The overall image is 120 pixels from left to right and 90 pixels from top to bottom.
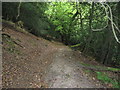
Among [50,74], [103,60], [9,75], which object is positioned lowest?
[103,60]

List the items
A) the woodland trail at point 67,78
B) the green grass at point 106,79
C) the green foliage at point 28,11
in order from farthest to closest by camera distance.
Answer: the green foliage at point 28,11 → the green grass at point 106,79 → the woodland trail at point 67,78

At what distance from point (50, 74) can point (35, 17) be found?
8909mm

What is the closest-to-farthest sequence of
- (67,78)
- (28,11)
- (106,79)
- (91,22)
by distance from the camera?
(67,78) → (106,79) → (91,22) → (28,11)

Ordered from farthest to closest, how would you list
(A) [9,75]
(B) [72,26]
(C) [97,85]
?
(B) [72,26]
(C) [97,85]
(A) [9,75]

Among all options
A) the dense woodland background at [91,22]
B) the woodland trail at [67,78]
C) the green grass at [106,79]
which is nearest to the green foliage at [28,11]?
the dense woodland background at [91,22]

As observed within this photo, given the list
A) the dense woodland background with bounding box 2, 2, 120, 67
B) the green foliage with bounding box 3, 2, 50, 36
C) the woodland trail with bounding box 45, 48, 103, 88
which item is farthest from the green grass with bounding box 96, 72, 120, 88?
the green foliage with bounding box 3, 2, 50, 36

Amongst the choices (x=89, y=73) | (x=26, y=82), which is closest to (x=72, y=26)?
(x=89, y=73)

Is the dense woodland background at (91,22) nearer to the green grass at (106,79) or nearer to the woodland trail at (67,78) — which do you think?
the green grass at (106,79)

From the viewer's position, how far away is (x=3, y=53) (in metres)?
7.18

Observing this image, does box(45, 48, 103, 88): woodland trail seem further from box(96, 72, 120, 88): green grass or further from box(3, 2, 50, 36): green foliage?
box(3, 2, 50, 36): green foliage

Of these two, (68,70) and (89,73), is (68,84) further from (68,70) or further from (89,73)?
(89,73)

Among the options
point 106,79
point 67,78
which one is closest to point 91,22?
point 106,79

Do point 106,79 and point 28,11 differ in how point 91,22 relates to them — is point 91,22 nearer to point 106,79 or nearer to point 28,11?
point 106,79

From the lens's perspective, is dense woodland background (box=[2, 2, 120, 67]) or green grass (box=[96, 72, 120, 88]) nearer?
green grass (box=[96, 72, 120, 88])
